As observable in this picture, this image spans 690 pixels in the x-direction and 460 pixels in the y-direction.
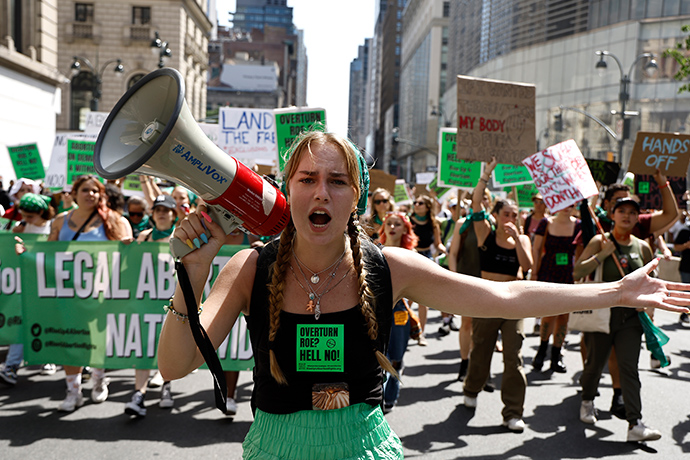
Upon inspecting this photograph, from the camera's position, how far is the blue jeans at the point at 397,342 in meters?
5.56

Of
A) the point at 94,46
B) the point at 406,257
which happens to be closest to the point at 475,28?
the point at 94,46

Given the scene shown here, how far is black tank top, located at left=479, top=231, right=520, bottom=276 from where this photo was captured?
6.41 metres

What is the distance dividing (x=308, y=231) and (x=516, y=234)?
4683 mm

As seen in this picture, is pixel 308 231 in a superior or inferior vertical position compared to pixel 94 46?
inferior

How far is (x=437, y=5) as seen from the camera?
85500 millimetres

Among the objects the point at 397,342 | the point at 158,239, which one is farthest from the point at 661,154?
the point at 158,239

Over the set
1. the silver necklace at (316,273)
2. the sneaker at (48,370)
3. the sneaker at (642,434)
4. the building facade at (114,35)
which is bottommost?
the sneaker at (48,370)

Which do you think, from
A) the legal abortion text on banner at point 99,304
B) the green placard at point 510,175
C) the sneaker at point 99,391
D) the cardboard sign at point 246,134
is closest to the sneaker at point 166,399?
the legal abortion text on banner at point 99,304

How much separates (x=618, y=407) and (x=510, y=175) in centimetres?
486

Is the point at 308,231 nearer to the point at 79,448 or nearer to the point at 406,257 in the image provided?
the point at 406,257

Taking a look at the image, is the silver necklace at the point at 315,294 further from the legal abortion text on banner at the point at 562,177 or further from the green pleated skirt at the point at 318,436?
the legal abortion text on banner at the point at 562,177

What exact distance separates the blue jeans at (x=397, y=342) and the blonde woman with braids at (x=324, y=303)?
335cm

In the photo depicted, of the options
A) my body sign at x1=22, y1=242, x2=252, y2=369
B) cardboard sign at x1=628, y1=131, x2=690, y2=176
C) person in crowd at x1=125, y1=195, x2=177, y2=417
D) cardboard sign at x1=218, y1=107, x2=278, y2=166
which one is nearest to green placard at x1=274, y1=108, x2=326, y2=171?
person in crowd at x1=125, y1=195, x2=177, y2=417

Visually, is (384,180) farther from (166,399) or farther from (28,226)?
(166,399)
